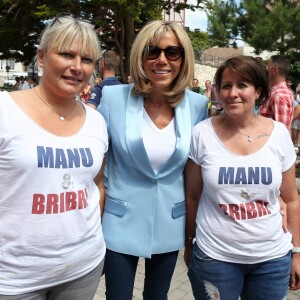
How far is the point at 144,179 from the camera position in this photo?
1.96 meters

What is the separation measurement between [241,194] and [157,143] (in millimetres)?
484

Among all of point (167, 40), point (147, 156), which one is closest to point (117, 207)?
point (147, 156)

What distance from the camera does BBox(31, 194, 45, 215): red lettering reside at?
58.5 inches

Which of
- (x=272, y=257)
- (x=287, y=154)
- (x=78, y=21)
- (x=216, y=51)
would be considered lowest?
(x=216, y=51)

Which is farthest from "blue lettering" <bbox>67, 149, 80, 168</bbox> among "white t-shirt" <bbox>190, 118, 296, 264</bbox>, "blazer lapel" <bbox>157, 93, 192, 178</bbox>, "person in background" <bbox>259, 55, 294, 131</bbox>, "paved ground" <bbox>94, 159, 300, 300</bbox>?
"person in background" <bbox>259, 55, 294, 131</bbox>

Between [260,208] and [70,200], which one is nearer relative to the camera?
[70,200]

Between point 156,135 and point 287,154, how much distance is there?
66 cm

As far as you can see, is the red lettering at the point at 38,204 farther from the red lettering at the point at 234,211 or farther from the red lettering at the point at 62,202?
the red lettering at the point at 234,211

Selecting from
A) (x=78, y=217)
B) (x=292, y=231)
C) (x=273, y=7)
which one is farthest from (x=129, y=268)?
(x=273, y=7)

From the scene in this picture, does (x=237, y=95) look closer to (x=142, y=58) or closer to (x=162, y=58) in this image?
(x=162, y=58)

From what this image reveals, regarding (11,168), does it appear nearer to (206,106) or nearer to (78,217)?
Result: (78,217)

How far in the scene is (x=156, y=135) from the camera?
1.97 meters

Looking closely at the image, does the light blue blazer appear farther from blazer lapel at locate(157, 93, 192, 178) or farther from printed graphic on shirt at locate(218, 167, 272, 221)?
printed graphic on shirt at locate(218, 167, 272, 221)

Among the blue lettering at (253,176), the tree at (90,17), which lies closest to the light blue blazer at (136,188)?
the blue lettering at (253,176)
